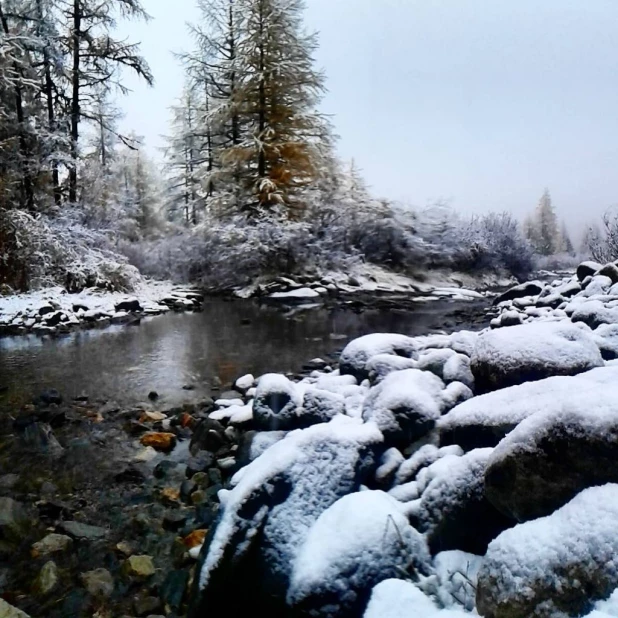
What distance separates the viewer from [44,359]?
595 cm

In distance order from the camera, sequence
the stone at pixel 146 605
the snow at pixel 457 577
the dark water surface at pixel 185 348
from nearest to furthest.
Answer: the snow at pixel 457 577, the stone at pixel 146 605, the dark water surface at pixel 185 348

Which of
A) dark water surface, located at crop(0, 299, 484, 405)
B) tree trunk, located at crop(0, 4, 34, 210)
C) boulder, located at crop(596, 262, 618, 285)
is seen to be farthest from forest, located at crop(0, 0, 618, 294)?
boulder, located at crop(596, 262, 618, 285)

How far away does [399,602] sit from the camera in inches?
60.3

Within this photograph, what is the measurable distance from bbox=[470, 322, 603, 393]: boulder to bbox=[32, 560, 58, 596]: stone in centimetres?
Result: 253

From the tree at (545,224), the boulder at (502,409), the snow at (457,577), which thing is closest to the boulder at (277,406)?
the boulder at (502,409)

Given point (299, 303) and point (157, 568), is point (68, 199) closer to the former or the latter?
point (299, 303)

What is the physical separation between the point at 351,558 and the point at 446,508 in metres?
0.46

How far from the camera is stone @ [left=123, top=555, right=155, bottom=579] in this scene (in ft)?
7.09

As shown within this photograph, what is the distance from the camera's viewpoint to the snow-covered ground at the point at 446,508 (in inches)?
53.2

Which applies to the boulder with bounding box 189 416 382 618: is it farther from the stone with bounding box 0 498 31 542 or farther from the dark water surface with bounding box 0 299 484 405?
the dark water surface with bounding box 0 299 484 405

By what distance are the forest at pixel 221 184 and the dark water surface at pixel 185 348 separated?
3.02m

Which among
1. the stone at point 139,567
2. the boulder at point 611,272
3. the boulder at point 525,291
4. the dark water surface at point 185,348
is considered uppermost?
the boulder at point 611,272

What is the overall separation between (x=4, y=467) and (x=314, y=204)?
13334 mm

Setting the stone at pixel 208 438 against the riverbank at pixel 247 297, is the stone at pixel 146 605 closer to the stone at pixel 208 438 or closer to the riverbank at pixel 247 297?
the stone at pixel 208 438
